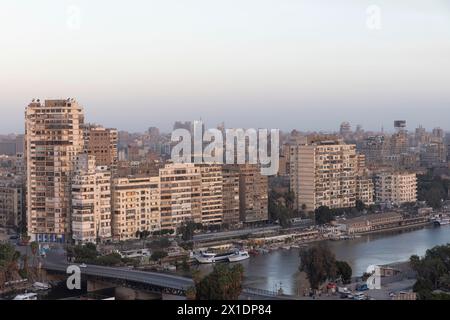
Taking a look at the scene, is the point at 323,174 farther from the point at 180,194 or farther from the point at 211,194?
the point at 180,194

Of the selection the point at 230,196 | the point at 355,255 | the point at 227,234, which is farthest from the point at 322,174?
the point at 355,255

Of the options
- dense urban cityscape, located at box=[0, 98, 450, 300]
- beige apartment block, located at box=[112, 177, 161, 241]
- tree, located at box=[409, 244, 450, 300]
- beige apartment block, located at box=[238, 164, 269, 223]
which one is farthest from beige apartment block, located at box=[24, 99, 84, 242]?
tree, located at box=[409, 244, 450, 300]

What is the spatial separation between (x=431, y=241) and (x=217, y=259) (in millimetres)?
2946

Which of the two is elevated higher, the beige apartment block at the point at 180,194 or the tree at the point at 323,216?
the beige apartment block at the point at 180,194

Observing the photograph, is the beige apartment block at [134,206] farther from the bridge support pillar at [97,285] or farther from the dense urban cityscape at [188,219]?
the bridge support pillar at [97,285]

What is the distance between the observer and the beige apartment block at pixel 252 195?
10203 mm

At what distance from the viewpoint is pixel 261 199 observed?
10344 mm

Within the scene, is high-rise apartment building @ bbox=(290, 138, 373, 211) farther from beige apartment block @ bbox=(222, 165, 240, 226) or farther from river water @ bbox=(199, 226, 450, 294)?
beige apartment block @ bbox=(222, 165, 240, 226)

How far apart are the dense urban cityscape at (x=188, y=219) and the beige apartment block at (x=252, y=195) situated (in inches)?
0.6

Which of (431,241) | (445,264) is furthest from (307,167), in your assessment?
(445,264)

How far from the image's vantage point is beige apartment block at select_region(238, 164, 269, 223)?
10203 millimetres

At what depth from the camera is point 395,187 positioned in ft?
42.0

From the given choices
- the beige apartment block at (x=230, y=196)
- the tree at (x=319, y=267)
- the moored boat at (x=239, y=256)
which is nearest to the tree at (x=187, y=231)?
the moored boat at (x=239, y=256)
